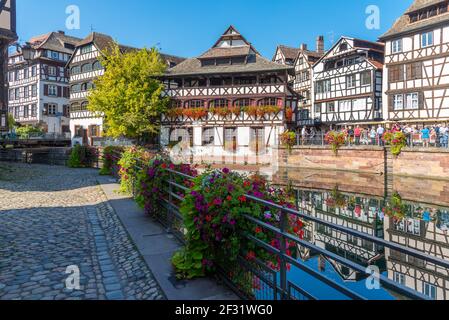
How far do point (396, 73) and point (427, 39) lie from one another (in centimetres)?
363

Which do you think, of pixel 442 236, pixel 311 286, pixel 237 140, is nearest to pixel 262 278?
pixel 311 286

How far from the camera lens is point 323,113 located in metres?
41.4

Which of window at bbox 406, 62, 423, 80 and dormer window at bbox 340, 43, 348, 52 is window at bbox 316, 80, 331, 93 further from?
window at bbox 406, 62, 423, 80

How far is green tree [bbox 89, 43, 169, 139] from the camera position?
108ft

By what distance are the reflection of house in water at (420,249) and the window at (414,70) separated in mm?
20299

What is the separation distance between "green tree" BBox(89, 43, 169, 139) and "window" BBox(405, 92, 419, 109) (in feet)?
72.0

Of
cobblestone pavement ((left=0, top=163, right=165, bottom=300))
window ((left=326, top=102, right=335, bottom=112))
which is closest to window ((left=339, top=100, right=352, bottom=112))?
window ((left=326, top=102, right=335, bottom=112))

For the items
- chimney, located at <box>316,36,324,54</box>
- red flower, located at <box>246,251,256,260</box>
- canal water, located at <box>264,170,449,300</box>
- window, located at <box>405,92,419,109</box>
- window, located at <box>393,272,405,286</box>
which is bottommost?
window, located at <box>393,272,405,286</box>

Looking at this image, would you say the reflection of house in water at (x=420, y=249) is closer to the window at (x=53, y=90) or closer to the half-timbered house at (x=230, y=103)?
the half-timbered house at (x=230, y=103)

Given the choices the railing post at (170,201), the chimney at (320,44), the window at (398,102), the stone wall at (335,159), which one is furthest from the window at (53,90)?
the railing post at (170,201)

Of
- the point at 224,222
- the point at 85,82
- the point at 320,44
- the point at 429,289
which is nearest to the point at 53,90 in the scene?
the point at 85,82

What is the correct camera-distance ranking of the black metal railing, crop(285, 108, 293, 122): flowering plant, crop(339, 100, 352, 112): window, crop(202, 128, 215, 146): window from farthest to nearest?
crop(339, 100, 352, 112): window, crop(202, 128, 215, 146): window, crop(285, 108, 293, 122): flowering plant, the black metal railing

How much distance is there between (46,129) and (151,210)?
48.6 metres

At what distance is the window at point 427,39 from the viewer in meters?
29.9
